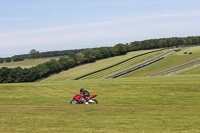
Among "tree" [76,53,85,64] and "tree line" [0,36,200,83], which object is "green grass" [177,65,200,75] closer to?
"tree line" [0,36,200,83]

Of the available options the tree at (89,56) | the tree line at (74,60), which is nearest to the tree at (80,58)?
the tree line at (74,60)

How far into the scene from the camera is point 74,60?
13288 centimetres

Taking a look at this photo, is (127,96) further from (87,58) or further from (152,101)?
(87,58)

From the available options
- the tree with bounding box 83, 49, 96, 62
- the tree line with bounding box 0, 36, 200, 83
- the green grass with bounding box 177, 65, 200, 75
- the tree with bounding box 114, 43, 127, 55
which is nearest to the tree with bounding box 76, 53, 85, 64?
the tree line with bounding box 0, 36, 200, 83

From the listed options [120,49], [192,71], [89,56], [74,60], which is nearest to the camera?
[192,71]

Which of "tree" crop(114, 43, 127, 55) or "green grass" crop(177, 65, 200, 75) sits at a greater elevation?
"tree" crop(114, 43, 127, 55)

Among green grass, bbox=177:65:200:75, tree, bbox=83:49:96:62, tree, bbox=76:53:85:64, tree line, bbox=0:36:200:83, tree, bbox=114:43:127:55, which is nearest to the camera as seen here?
green grass, bbox=177:65:200:75

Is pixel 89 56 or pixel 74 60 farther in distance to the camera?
pixel 89 56

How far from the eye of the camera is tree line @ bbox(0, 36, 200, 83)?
103812 mm

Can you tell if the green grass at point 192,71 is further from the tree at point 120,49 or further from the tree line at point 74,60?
the tree at point 120,49

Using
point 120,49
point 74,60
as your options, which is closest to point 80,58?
point 74,60

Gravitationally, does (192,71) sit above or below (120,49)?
below

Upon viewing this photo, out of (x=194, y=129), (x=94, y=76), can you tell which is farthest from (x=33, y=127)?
(x=94, y=76)

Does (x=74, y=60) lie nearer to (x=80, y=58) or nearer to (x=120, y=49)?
(x=80, y=58)
